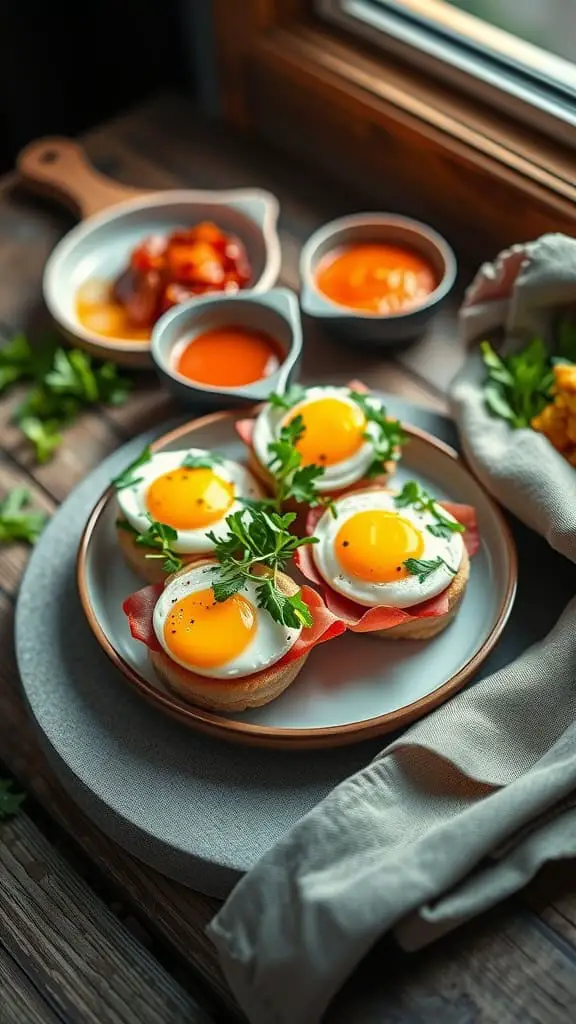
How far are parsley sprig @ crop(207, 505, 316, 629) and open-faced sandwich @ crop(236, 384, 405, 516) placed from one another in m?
0.09

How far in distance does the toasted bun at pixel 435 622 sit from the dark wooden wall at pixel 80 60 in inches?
57.7

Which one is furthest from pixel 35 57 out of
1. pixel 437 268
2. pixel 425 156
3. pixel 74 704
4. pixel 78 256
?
pixel 74 704

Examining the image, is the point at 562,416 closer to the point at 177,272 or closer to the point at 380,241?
the point at 380,241

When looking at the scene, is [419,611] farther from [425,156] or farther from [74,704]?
[425,156]

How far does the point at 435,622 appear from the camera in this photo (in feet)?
4.46

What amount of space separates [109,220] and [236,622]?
0.97m

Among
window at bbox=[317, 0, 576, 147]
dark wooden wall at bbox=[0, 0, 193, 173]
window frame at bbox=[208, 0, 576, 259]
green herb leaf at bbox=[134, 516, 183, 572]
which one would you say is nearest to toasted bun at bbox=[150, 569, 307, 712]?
green herb leaf at bbox=[134, 516, 183, 572]

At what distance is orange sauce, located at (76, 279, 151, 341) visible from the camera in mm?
1811

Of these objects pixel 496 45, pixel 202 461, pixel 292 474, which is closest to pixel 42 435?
pixel 202 461

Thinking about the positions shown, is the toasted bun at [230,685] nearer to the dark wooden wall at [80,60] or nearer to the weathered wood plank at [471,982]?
the weathered wood plank at [471,982]

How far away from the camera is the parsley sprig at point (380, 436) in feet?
4.75

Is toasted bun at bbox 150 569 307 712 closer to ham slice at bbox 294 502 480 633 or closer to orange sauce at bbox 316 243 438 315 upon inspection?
ham slice at bbox 294 502 480 633

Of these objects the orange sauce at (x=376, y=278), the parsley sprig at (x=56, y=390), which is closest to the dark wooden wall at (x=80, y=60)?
the orange sauce at (x=376, y=278)

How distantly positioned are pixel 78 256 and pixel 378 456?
2.54 ft
